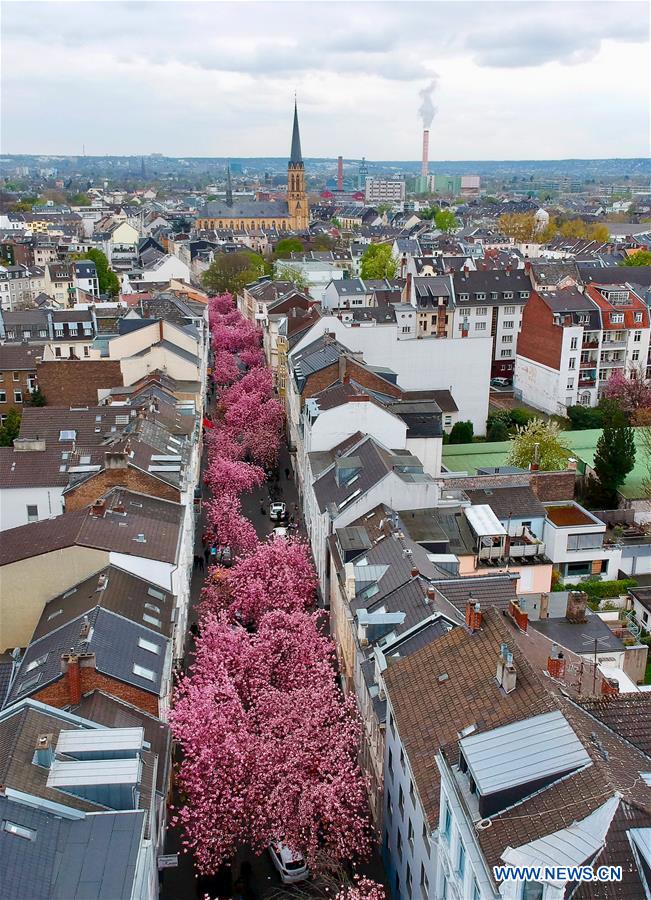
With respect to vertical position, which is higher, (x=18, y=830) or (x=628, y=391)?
(x=18, y=830)

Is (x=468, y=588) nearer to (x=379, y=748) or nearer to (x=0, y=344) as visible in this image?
(x=379, y=748)

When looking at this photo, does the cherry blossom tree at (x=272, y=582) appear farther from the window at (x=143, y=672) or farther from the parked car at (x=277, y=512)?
the parked car at (x=277, y=512)

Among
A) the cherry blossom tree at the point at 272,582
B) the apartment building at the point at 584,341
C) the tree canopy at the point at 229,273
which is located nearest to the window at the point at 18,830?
the cherry blossom tree at the point at 272,582

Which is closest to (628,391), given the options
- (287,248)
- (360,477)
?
(360,477)

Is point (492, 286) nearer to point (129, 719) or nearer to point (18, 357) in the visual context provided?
point (18, 357)

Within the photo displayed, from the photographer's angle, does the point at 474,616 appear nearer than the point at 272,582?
Yes
